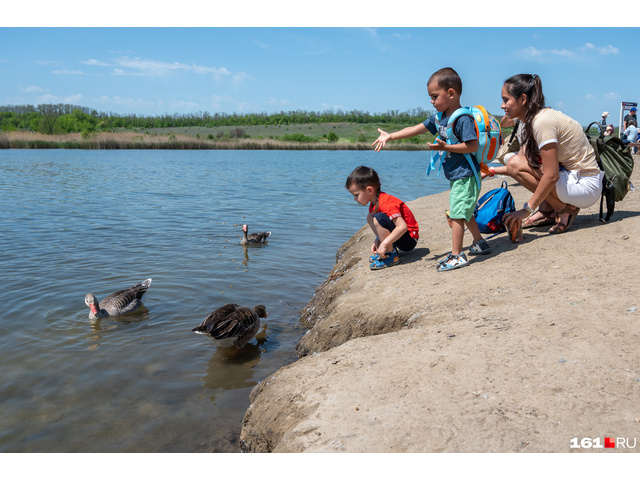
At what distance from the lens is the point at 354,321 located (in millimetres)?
5066

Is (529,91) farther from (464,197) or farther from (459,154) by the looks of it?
(464,197)

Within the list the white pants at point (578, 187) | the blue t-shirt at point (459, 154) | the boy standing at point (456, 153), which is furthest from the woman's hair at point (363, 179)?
the white pants at point (578, 187)

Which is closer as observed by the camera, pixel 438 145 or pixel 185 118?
pixel 438 145

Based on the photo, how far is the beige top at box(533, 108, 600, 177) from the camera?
16.9 ft

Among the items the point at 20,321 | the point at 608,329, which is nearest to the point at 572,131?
the point at 608,329

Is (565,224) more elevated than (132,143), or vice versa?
(132,143)

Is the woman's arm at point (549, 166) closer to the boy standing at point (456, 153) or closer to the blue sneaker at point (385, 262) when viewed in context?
→ the boy standing at point (456, 153)

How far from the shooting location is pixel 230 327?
5559 mm

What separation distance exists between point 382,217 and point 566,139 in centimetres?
228

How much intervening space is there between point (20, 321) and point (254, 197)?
1354cm

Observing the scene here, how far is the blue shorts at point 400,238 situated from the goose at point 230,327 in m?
2.01

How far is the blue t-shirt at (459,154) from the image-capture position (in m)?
5.04

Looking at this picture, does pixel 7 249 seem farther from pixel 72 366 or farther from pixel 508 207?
pixel 508 207

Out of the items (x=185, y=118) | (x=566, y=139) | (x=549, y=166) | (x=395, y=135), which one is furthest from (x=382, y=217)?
Answer: (x=185, y=118)
